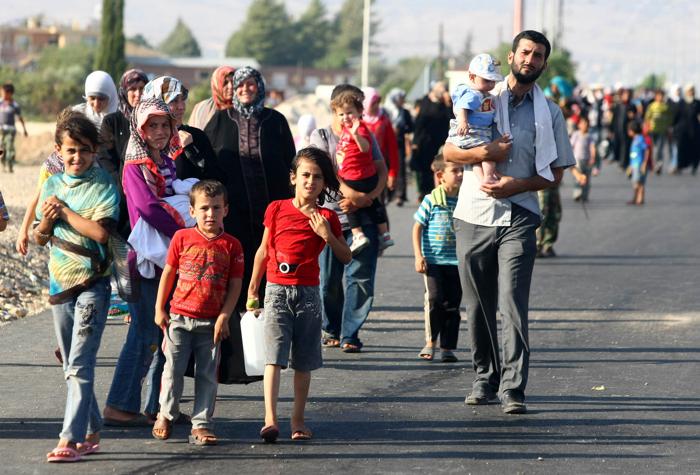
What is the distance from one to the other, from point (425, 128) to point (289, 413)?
13992 millimetres

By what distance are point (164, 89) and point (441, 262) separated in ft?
8.57

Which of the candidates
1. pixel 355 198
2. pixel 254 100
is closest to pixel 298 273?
pixel 254 100

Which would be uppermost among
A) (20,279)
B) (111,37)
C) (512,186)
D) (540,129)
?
(111,37)

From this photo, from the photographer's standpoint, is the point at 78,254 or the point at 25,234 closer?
the point at 78,254

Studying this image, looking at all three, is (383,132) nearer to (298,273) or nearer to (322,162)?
(322,162)

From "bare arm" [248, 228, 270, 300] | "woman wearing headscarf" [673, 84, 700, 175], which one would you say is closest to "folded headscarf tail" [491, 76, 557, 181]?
"bare arm" [248, 228, 270, 300]

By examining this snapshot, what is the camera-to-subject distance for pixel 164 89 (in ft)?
26.3

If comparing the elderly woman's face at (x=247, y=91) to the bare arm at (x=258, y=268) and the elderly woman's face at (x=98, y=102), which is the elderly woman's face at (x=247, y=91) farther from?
the bare arm at (x=258, y=268)

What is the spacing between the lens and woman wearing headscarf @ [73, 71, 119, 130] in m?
9.60

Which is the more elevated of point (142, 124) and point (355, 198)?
point (142, 124)

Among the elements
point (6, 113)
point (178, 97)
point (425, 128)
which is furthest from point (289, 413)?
point (6, 113)

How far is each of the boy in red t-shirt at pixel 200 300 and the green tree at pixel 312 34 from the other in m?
172

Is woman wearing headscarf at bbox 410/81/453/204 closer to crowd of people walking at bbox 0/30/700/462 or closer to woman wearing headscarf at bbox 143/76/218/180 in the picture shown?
crowd of people walking at bbox 0/30/700/462

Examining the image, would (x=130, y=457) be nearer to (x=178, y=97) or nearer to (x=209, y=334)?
(x=209, y=334)
